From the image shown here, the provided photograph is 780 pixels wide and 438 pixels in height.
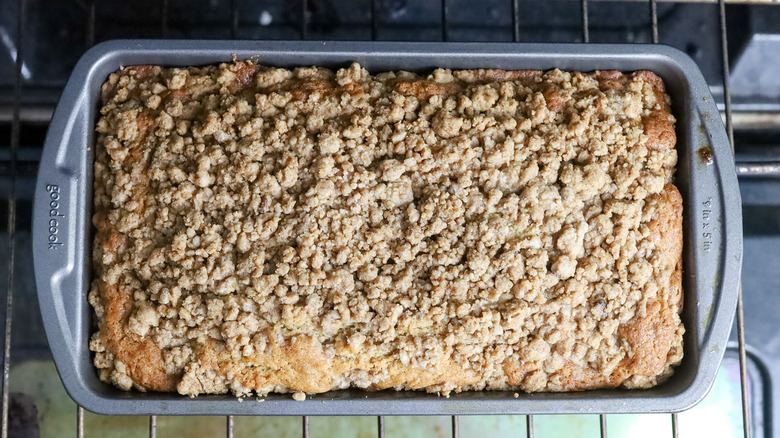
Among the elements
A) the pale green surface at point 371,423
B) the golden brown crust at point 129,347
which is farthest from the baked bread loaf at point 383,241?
the pale green surface at point 371,423

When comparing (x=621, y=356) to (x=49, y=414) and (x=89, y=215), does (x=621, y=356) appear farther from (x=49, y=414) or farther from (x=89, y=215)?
(x=49, y=414)

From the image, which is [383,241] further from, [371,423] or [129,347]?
[371,423]

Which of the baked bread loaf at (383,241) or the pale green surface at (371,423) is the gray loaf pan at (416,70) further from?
the pale green surface at (371,423)

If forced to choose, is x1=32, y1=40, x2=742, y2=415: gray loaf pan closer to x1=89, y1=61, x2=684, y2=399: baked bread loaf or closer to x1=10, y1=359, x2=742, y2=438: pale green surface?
x1=89, y1=61, x2=684, y2=399: baked bread loaf

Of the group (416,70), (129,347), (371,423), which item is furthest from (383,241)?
(371,423)

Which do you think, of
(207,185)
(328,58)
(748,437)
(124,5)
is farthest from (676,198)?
(124,5)

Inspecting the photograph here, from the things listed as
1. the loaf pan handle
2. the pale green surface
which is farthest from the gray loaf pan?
the pale green surface
